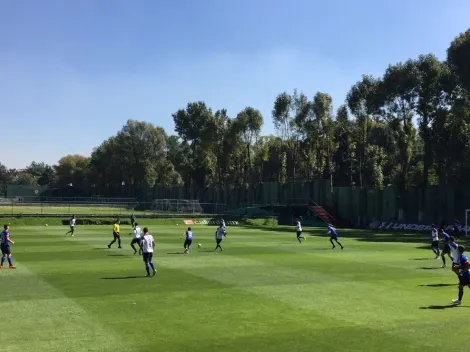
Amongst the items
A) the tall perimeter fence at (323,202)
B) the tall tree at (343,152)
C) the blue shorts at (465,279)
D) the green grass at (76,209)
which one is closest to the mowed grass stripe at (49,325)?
the blue shorts at (465,279)

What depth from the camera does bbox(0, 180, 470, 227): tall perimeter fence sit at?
63531mm

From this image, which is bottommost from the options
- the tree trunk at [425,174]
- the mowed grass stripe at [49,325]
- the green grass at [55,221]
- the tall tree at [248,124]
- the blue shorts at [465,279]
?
the mowed grass stripe at [49,325]

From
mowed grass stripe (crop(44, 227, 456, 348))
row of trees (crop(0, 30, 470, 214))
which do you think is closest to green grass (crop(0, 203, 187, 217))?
row of trees (crop(0, 30, 470, 214))

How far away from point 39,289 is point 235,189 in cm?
8025

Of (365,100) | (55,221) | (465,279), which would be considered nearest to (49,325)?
(465,279)

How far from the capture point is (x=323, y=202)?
80.0m

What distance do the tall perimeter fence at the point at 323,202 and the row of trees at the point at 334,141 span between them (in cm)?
212

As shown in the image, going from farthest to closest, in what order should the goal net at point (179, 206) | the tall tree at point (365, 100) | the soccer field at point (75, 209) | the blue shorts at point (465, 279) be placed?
the goal net at point (179, 206) < the soccer field at point (75, 209) < the tall tree at point (365, 100) < the blue shorts at point (465, 279)

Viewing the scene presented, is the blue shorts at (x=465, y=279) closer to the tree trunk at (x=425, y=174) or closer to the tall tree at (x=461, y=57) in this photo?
the tall tree at (x=461, y=57)

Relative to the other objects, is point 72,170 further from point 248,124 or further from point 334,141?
point 334,141

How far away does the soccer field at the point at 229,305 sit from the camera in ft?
40.8

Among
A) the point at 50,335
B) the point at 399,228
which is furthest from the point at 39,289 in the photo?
the point at 399,228

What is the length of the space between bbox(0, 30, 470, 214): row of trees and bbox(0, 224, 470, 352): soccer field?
3541 centimetres

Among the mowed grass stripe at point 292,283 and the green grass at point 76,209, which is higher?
the green grass at point 76,209
